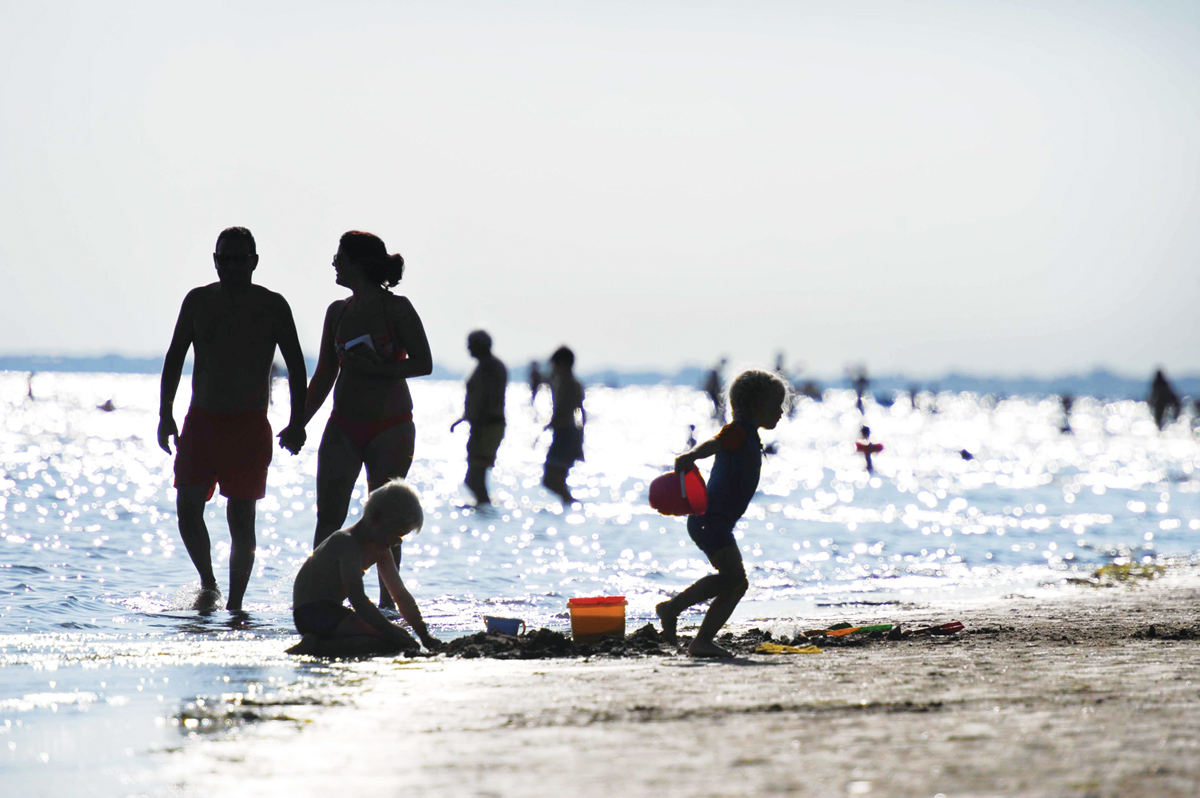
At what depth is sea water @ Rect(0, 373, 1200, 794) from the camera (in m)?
3.94

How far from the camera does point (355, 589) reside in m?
4.98

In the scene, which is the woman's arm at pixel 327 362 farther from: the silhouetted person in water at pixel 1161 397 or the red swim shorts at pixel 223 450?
the silhouetted person in water at pixel 1161 397

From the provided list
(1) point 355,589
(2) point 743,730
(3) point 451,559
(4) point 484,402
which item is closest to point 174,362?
(1) point 355,589

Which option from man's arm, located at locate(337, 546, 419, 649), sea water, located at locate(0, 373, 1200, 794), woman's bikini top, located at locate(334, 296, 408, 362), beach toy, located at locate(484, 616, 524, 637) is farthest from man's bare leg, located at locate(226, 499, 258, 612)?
beach toy, located at locate(484, 616, 524, 637)

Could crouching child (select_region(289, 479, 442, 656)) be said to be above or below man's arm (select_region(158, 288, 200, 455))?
below

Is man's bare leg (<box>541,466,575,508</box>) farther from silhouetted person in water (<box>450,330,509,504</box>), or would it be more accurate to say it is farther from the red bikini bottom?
the red bikini bottom

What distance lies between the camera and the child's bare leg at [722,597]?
501 centimetres

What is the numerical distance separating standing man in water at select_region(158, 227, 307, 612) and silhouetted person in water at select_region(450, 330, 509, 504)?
5.03m

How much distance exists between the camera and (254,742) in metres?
3.16

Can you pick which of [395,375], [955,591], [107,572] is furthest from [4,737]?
[955,591]

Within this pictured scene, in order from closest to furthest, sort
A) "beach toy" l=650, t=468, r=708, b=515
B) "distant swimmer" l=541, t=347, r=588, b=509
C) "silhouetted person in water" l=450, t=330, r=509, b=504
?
"beach toy" l=650, t=468, r=708, b=515 → "silhouetted person in water" l=450, t=330, r=509, b=504 → "distant swimmer" l=541, t=347, r=588, b=509

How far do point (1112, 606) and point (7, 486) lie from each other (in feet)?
45.7

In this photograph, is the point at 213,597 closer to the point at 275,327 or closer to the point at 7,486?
the point at 275,327

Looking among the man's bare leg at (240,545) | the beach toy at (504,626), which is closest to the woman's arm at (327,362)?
the man's bare leg at (240,545)
